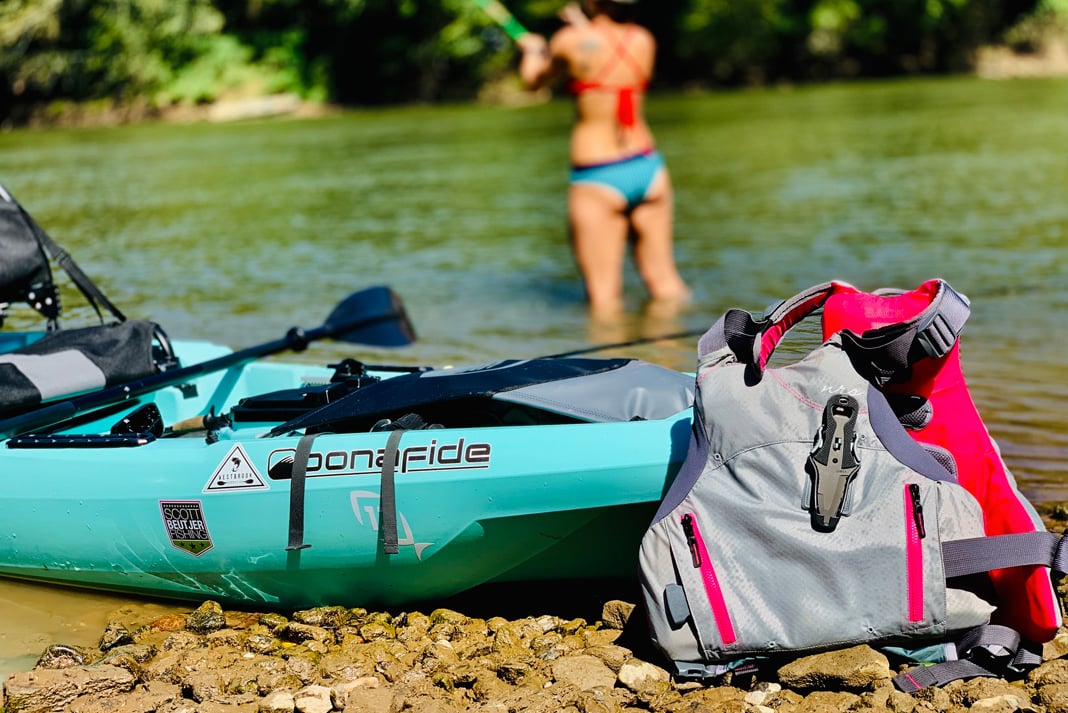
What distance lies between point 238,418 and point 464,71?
29.0m

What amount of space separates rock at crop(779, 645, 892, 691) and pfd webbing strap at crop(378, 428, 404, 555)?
3.43 feet

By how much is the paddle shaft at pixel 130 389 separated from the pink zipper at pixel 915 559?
100.0 inches

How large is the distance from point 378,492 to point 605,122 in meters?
3.78

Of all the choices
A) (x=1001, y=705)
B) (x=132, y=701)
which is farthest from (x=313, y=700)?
(x=1001, y=705)

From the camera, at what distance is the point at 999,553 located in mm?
2682

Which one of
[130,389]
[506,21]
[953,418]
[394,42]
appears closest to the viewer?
[953,418]

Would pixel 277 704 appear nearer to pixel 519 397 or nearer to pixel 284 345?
pixel 519 397

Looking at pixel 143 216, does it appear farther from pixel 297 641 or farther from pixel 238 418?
pixel 297 641

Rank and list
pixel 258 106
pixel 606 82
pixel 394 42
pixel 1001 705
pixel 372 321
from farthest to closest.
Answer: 1. pixel 394 42
2. pixel 258 106
3. pixel 606 82
4. pixel 372 321
5. pixel 1001 705

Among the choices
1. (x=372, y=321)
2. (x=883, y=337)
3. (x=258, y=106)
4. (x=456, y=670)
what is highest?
(x=883, y=337)

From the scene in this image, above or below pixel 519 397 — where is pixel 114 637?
below

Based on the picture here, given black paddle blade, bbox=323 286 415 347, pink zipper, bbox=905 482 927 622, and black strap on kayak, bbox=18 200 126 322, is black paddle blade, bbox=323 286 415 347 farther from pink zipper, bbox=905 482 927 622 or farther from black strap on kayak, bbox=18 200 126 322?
pink zipper, bbox=905 482 927 622

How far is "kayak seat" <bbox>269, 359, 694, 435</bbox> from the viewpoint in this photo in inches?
127

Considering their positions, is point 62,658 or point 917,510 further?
point 62,658
